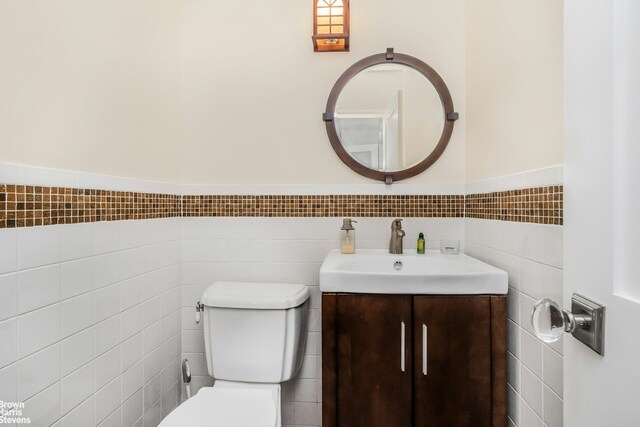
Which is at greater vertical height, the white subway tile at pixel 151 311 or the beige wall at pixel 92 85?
the beige wall at pixel 92 85

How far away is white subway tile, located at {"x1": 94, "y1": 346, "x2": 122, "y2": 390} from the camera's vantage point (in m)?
1.19

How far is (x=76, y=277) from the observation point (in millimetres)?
1099

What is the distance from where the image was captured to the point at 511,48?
124 cm

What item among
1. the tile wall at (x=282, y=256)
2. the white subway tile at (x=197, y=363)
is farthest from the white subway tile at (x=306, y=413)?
the white subway tile at (x=197, y=363)

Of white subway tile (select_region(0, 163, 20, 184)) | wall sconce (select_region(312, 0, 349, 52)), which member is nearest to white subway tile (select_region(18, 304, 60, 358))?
white subway tile (select_region(0, 163, 20, 184))

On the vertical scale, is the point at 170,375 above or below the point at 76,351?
below

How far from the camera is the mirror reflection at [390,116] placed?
67.3 inches

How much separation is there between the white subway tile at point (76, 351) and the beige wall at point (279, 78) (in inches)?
34.4

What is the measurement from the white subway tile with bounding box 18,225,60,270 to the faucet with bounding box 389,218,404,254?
4.04 feet

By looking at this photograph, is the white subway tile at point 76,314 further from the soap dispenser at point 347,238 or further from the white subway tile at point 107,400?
the soap dispenser at point 347,238

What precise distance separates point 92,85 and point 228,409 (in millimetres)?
1193

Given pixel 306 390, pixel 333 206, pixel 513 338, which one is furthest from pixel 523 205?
pixel 306 390

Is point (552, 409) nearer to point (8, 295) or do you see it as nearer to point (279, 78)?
point (8, 295)

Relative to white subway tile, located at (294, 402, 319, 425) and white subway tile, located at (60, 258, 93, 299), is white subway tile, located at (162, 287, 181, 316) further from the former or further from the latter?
white subway tile, located at (294, 402, 319, 425)
